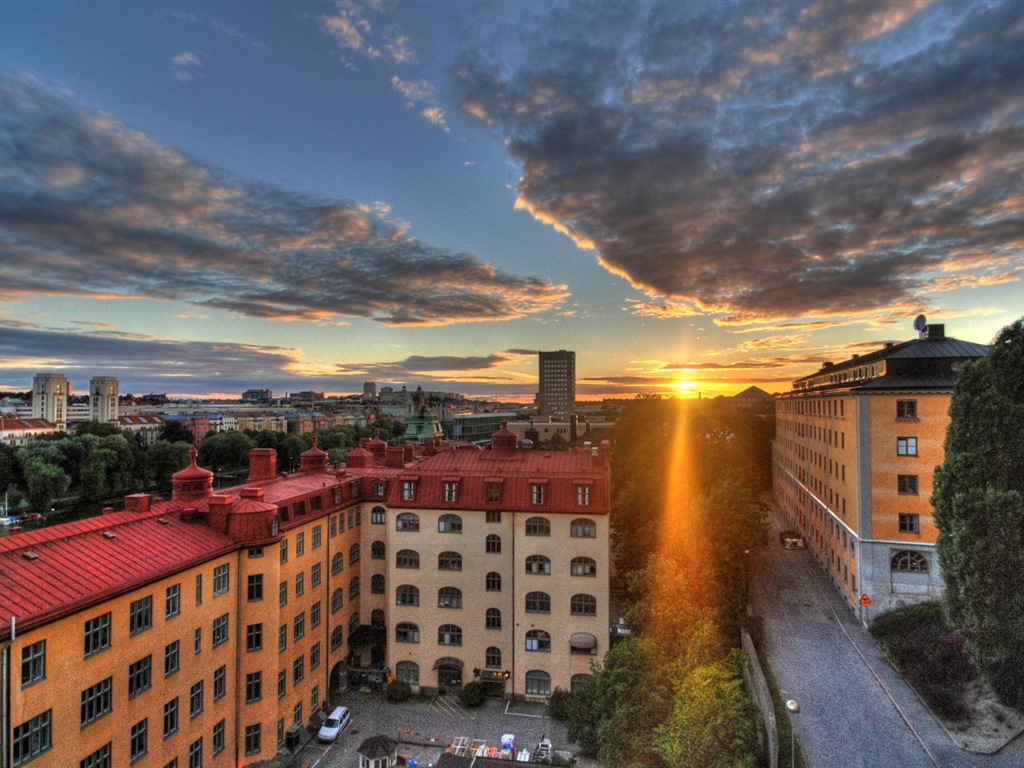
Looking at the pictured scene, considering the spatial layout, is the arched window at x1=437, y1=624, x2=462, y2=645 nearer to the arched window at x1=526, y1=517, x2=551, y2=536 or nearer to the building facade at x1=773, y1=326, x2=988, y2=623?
the arched window at x1=526, y1=517, x2=551, y2=536

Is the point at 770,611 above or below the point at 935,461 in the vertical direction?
below

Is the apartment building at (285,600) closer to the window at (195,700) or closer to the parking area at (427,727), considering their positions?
the window at (195,700)

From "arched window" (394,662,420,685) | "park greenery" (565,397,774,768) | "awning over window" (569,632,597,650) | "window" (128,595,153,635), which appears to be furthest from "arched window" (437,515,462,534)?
"window" (128,595,153,635)

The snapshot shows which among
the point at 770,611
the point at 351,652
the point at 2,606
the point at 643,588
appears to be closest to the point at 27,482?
the point at 351,652

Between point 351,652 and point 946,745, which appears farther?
point 351,652

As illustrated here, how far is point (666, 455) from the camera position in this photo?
2360 inches

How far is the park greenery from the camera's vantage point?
2564cm

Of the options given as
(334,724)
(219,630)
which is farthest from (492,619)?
(219,630)

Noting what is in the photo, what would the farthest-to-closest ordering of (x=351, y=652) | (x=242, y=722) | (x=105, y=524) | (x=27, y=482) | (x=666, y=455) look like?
(x=27, y=482) → (x=666, y=455) → (x=351, y=652) → (x=242, y=722) → (x=105, y=524)

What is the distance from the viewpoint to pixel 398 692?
4050 centimetres

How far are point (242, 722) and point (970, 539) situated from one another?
40.2m

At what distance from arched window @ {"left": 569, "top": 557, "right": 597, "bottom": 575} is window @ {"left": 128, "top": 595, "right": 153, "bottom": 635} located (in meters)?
25.4

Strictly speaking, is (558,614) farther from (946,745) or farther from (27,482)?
(27,482)

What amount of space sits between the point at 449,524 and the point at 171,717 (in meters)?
20.1
